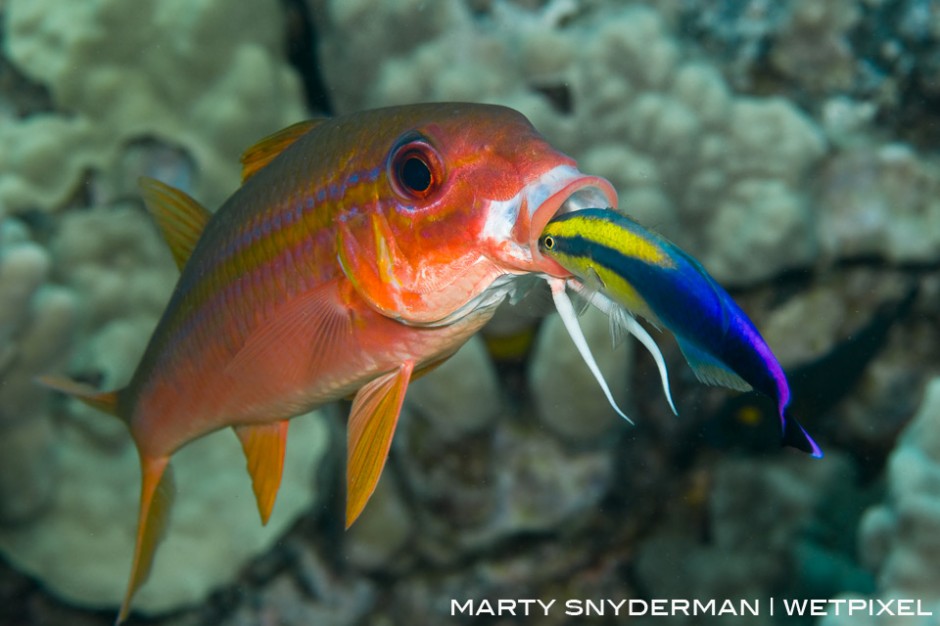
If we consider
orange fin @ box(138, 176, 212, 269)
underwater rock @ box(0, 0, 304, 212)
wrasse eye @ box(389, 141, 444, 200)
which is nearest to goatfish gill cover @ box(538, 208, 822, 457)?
wrasse eye @ box(389, 141, 444, 200)

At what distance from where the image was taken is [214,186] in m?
→ 4.08

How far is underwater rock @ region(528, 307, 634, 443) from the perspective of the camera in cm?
341

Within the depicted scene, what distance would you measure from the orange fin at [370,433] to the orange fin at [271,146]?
31.7 inches

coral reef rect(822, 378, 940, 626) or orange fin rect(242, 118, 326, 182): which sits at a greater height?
orange fin rect(242, 118, 326, 182)

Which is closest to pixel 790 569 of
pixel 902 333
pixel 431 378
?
pixel 902 333

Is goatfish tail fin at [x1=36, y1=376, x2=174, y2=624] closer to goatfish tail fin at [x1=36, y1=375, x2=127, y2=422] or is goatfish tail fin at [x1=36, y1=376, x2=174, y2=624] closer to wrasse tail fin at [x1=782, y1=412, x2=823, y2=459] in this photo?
goatfish tail fin at [x1=36, y1=375, x2=127, y2=422]

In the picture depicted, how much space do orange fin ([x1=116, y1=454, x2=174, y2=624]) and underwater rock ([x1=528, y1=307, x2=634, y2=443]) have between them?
178cm

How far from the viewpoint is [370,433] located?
1.81 m

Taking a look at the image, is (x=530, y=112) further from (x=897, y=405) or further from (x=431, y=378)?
(x=897, y=405)

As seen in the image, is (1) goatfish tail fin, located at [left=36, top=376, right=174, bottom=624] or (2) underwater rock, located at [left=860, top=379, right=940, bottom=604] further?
(2) underwater rock, located at [left=860, top=379, right=940, bottom=604]

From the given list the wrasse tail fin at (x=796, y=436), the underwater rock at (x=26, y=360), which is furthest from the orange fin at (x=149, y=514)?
the wrasse tail fin at (x=796, y=436)

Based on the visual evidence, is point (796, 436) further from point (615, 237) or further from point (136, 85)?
point (136, 85)

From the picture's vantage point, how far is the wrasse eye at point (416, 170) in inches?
66.7

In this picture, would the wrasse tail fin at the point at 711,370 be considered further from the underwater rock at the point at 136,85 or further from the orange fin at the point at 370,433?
the underwater rock at the point at 136,85
